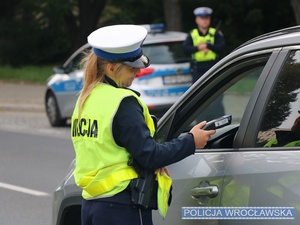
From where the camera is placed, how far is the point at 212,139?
14.3 feet

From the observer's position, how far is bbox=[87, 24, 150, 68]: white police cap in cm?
371

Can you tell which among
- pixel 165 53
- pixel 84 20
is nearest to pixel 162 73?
pixel 165 53

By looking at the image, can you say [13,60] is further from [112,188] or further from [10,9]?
[112,188]

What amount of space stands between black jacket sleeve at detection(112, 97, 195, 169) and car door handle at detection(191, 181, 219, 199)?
183 mm

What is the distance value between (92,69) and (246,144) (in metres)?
0.78

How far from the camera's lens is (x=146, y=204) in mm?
3725

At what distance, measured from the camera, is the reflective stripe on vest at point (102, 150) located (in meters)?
3.72

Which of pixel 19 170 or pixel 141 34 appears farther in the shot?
pixel 19 170

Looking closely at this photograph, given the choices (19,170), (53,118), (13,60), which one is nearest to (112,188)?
(19,170)

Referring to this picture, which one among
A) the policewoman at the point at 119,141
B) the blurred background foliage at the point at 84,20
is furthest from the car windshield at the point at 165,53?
the blurred background foliage at the point at 84,20

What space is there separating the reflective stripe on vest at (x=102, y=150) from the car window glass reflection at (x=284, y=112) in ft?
1.73

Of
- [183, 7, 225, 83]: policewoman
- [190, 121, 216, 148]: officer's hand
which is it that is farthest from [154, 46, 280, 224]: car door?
[183, 7, 225, 83]: policewoman

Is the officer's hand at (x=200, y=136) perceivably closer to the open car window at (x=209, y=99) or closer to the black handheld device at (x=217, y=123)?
the black handheld device at (x=217, y=123)

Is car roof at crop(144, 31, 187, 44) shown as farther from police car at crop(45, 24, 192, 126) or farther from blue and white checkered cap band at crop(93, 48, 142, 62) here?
blue and white checkered cap band at crop(93, 48, 142, 62)
